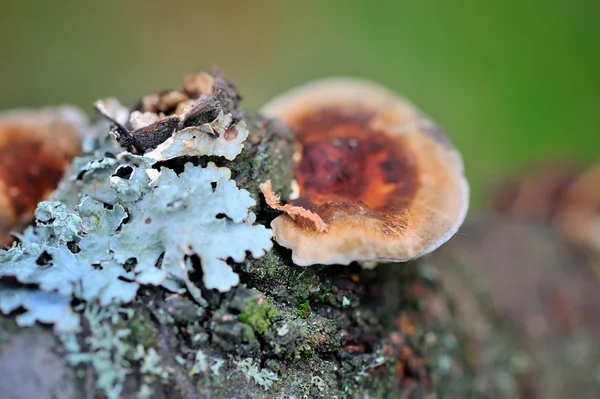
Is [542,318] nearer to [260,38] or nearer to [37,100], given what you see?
[260,38]

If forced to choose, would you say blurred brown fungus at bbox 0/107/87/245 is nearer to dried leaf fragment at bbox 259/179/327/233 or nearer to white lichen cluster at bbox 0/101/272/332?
white lichen cluster at bbox 0/101/272/332

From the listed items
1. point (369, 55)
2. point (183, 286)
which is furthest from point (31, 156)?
point (369, 55)

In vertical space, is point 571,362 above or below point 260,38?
below

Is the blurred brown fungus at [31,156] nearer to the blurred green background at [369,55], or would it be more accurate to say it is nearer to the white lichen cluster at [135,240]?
the white lichen cluster at [135,240]

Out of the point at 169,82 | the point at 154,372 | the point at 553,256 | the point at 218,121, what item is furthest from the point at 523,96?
the point at 154,372

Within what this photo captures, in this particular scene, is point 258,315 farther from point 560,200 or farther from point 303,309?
point 560,200
